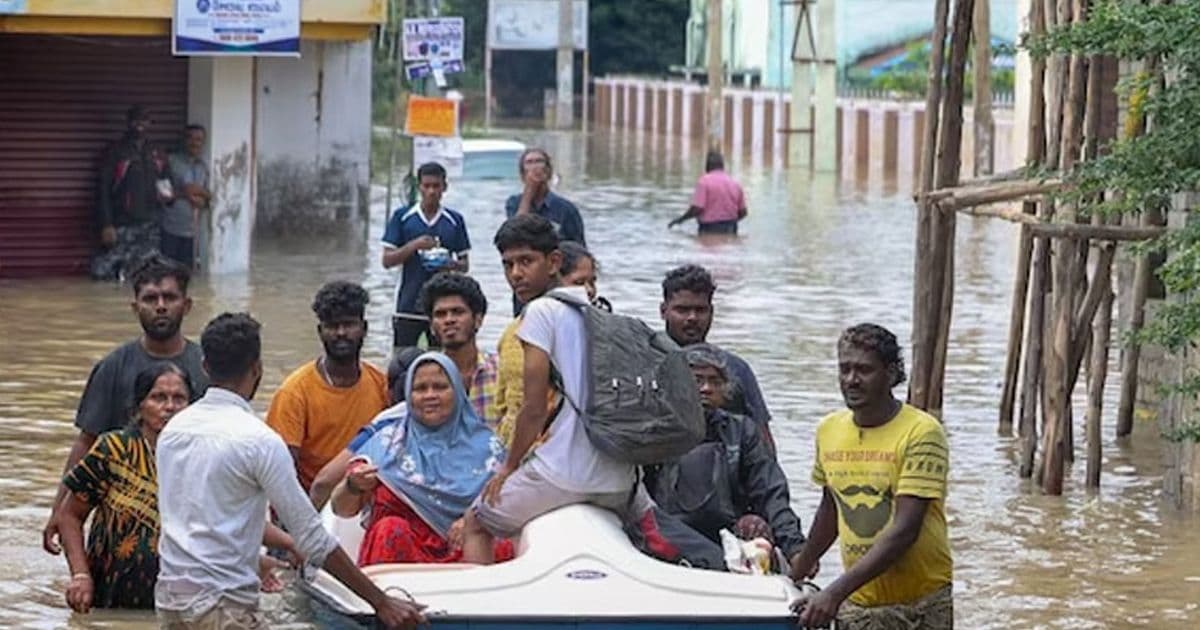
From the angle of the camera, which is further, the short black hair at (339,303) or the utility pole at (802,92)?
the utility pole at (802,92)

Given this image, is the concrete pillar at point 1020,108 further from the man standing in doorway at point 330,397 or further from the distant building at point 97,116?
the man standing in doorway at point 330,397

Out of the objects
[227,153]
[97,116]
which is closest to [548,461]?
[227,153]

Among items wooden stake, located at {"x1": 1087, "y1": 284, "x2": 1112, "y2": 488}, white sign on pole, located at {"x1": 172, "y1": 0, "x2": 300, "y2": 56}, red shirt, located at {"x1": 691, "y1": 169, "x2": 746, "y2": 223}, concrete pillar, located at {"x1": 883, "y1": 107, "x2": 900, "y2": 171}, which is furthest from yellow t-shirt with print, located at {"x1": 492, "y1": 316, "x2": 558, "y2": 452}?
concrete pillar, located at {"x1": 883, "y1": 107, "x2": 900, "y2": 171}

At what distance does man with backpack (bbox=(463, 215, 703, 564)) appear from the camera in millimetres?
8242

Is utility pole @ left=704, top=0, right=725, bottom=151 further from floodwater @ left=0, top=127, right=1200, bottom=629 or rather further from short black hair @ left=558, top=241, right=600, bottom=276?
short black hair @ left=558, top=241, right=600, bottom=276

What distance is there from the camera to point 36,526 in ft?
40.0

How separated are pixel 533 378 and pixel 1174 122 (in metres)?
2.74

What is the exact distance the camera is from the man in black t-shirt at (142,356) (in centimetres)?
934

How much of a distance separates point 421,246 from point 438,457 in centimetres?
650

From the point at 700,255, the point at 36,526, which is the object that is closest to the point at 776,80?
the point at 700,255

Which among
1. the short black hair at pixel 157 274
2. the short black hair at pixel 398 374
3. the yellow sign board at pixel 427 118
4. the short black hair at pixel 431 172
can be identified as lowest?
the short black hair at pixel 398 374

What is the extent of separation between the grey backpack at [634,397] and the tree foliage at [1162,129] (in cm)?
172

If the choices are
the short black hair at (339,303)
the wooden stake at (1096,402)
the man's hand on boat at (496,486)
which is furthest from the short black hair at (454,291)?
the wooden stake at (1096,402)

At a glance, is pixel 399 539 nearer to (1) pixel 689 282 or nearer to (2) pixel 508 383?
(2) pixel 508 383
